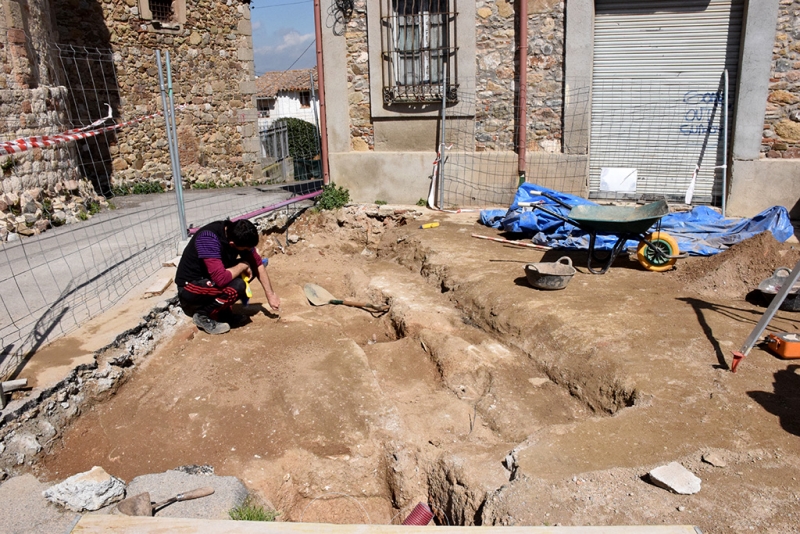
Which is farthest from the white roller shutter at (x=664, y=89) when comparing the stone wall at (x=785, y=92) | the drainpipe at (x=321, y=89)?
the drainpipe at (x=321, y=89)

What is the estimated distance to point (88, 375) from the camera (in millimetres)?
4293

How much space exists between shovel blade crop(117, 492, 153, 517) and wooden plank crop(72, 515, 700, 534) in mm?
214

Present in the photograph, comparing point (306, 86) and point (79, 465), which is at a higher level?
point (306, 86)

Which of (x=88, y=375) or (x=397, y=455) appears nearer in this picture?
(x=397, y=455)

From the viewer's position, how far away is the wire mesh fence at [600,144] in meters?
8.77

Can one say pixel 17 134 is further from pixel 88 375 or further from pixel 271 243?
pixel 88 375

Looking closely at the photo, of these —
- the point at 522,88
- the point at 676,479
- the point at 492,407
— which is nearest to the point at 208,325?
the point at 492,407

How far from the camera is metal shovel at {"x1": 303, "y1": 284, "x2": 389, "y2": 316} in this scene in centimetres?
631

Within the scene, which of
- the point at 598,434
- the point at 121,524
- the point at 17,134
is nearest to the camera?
the point at 121,524

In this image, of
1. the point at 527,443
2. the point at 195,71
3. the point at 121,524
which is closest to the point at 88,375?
the point at 121,524

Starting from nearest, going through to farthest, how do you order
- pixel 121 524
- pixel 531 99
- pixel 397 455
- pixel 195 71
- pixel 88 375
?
pixel 121 524 → pixel 397 455 → pixel 88 375 → pixel 531 99 → pixel 195 71

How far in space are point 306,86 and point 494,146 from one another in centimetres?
2544

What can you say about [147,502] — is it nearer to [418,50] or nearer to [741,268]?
[741,268]

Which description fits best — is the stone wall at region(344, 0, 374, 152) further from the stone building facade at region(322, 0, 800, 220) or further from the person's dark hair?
the person's dark hair
